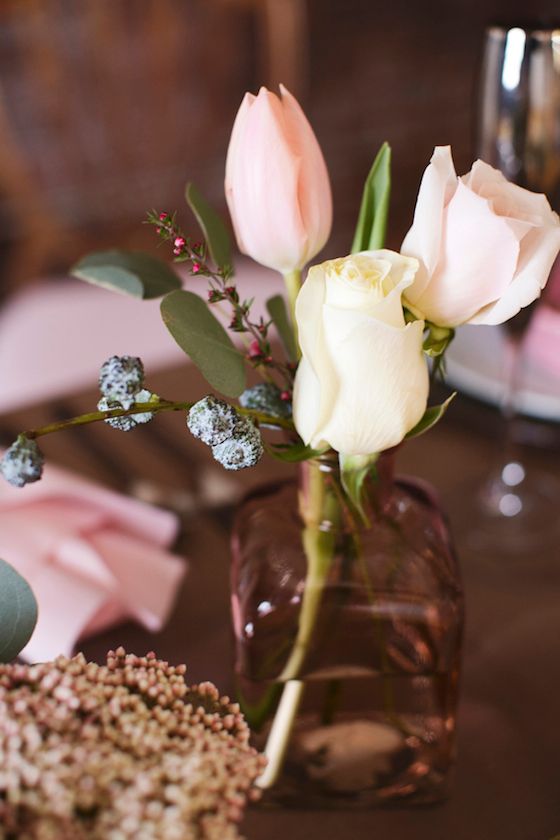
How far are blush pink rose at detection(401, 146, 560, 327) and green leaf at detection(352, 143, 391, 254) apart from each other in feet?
0.19

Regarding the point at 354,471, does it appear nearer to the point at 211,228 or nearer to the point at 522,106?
the point at 211,228

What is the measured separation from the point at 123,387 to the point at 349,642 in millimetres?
191

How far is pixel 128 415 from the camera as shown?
0.34 m

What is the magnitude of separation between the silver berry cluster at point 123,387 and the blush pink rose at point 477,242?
0.11 meters

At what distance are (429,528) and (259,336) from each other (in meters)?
0.14

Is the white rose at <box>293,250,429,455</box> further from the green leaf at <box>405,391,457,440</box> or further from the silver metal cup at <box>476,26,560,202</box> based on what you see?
the silver metal cup at <box>476,26,560,202</box>

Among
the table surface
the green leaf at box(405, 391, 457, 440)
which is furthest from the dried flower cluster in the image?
the green leaf at box(405, 391, 457, 440)

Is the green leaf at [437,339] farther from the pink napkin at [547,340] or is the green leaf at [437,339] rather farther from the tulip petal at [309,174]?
the pink napkin at [547,340]

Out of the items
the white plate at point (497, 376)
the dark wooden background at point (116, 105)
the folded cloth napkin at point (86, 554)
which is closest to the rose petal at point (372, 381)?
the folded cloth napkin at point (86, 554)

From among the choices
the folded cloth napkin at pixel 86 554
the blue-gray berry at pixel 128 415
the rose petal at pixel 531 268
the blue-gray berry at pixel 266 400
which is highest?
the rose petal at pixel 531 268

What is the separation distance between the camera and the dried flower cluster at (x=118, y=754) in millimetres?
264

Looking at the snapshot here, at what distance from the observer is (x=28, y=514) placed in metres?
0.59

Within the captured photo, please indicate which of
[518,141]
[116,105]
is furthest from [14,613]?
[116,105]

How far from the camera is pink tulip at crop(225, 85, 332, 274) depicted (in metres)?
0.36
